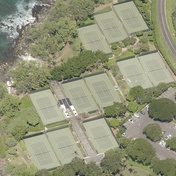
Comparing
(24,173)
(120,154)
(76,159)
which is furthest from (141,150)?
(24,173)

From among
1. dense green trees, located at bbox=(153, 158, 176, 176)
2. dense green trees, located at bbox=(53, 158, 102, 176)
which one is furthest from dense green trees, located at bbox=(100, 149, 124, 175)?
dense green trees, located at bbox=(153, 158, 176, 176)

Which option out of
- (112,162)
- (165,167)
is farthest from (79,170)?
(165,167)

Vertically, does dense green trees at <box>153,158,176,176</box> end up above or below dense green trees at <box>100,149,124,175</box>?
below

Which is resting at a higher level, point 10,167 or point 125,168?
point 10,167

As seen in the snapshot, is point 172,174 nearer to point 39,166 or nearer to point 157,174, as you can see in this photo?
point 157,174

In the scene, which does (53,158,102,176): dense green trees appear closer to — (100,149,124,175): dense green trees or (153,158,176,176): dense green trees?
(100,149,124,175): dense green trees

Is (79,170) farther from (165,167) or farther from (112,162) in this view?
(165,167)

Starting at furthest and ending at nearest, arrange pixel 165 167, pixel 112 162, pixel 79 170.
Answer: pixel 165 167
pixel 112 162
pixel 79 170

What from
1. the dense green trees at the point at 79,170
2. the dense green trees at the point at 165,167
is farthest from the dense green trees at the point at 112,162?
the dense green trees at the point at 165,167
